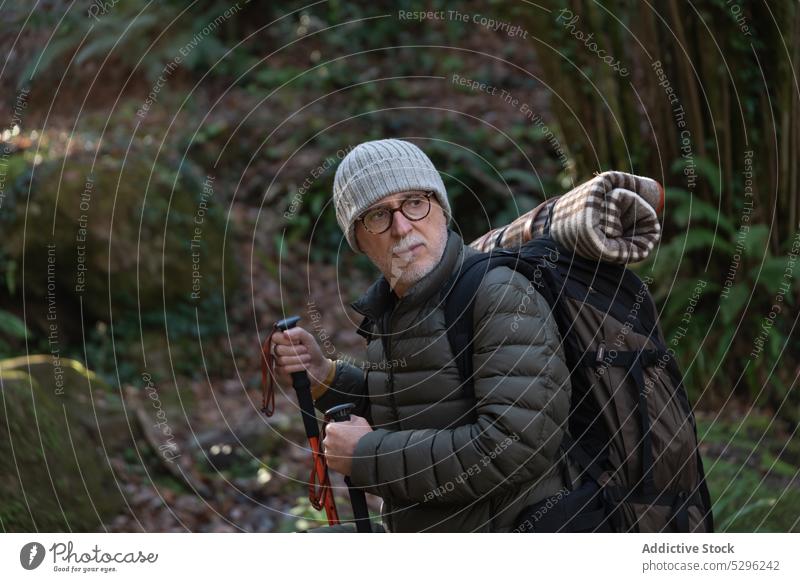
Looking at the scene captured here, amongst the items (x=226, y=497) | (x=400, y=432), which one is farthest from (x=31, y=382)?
(x=400, y=432)

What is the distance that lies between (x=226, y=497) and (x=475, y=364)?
13.7 ft

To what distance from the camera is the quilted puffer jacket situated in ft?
8.07

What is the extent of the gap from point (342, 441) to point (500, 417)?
1.65 feet

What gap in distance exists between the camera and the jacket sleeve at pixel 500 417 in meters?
2.45

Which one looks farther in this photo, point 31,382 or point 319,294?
point 319,294

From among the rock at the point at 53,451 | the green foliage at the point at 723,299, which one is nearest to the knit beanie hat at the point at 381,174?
the rock at the point at 53,451

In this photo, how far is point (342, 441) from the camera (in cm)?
266

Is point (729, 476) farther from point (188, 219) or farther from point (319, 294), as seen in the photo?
point (188, 219)

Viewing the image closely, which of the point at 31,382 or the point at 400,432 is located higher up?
the point at 31,382

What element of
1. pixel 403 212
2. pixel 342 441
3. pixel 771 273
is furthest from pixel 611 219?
pixel 771 273

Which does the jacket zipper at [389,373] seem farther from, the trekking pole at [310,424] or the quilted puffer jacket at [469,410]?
the trekking pole at [310,424]

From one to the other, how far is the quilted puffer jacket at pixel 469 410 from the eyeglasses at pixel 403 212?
117 mm

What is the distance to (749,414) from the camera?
6.46m

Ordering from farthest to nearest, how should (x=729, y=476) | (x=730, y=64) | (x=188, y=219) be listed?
(x=188, y=219) < (x=730, y=64) < (x=729, y=476)
